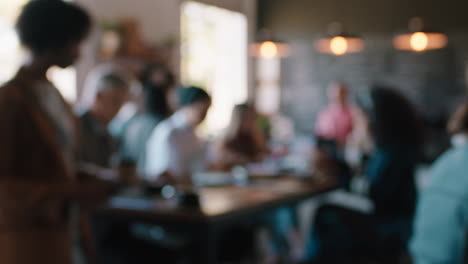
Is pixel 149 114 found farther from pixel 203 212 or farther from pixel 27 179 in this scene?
pixel 27 179

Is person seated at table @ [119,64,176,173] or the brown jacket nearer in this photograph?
the brown jacket

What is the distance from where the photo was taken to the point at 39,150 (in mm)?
1389

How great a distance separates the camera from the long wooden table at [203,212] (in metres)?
2.59

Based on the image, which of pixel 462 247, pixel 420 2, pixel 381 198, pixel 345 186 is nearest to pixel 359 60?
pixel 420 2

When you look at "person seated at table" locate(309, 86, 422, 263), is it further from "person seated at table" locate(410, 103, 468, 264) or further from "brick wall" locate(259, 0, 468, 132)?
"brick wall" locate(259, 0, 468, 132)

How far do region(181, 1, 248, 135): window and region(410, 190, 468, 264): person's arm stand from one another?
17.5 feet

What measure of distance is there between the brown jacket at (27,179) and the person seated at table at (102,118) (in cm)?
156

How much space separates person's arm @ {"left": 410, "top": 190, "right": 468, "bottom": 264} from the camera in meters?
1.38

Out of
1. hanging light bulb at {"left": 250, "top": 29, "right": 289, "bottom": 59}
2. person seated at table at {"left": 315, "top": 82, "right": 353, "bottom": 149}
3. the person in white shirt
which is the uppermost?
hanging light bulb at {"left": 250, "top": 29, "right": 289, "bottom": 59}

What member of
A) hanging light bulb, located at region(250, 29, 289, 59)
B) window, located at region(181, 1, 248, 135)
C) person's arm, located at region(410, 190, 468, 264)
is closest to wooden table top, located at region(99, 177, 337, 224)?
person's arm, located at region(410, 190, 468, 264)

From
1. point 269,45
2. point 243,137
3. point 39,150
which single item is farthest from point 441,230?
point 269,45

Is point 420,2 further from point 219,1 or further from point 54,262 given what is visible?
point 54,262

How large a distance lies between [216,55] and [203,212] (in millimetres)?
5493

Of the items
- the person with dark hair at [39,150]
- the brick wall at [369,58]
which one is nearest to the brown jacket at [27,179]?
the person with dark hair at [39,150]
